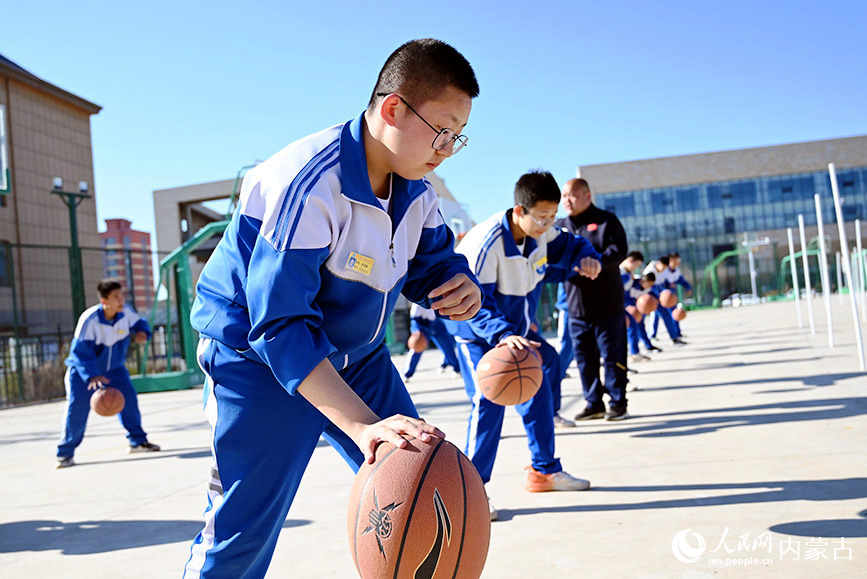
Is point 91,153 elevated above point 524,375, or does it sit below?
above

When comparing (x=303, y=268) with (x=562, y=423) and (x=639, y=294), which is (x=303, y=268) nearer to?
(x=562, y=423)

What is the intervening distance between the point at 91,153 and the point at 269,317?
135 feet

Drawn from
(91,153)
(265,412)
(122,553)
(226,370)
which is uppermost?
(91,153)

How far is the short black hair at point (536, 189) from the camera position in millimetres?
5004

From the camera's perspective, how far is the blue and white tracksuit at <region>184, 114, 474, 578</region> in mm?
2090

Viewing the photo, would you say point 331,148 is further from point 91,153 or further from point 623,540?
point 91,153

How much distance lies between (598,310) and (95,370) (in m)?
5.49

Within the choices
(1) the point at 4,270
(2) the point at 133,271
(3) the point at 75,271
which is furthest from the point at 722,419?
(1) the point at 4,270

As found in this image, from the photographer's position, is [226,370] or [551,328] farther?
[551,328]

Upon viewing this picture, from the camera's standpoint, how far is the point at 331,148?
2.29 metres

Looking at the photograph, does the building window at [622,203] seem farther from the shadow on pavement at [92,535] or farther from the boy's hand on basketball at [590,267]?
the shadow on pavement at [92,535]

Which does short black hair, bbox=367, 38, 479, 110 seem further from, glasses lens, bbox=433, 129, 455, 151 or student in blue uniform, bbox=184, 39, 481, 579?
glasses lens, bbox=433, 129, 455, 151

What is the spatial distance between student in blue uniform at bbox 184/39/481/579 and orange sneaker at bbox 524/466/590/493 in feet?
8.63

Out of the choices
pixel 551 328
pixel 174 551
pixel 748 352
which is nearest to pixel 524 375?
pixel 174 551
